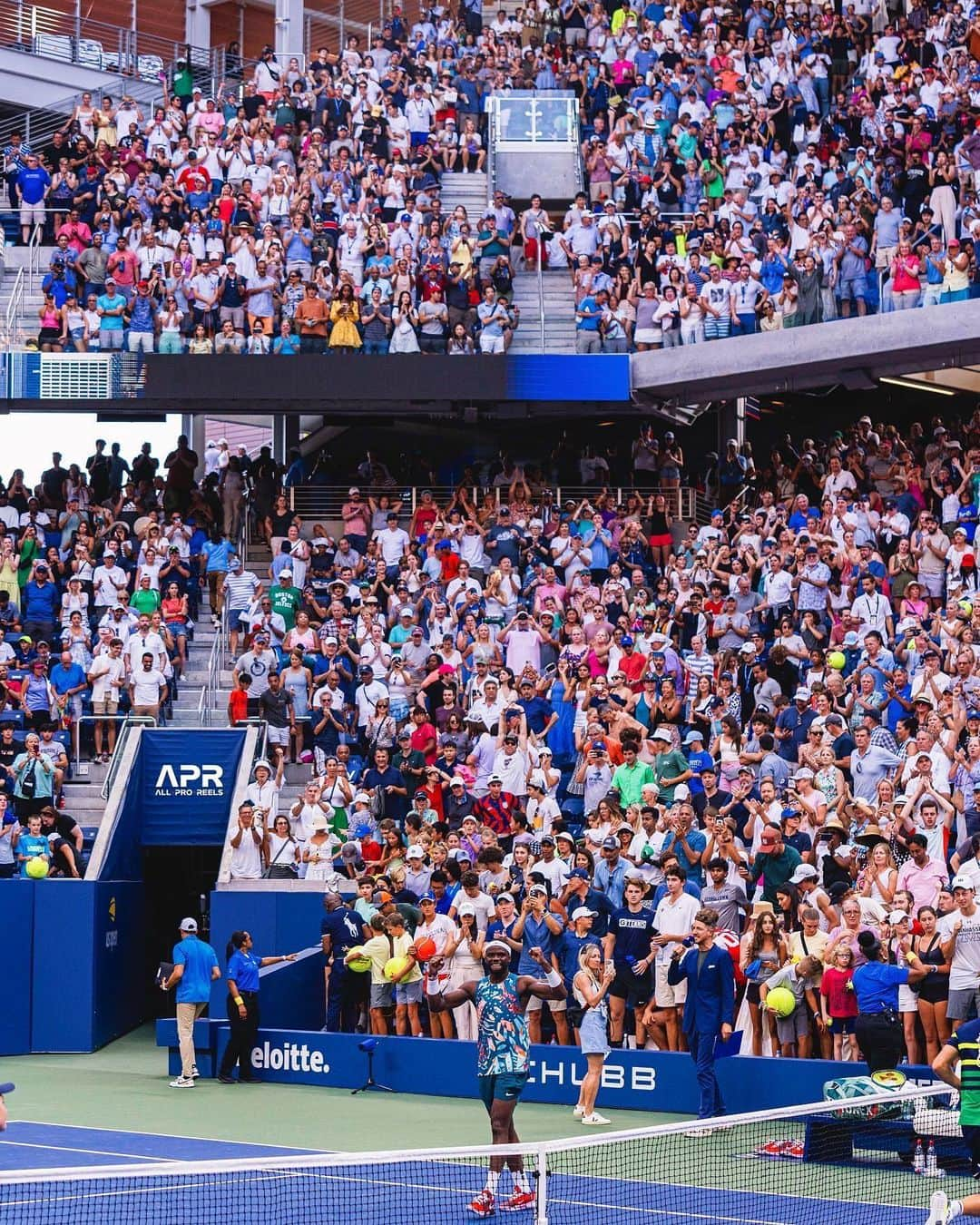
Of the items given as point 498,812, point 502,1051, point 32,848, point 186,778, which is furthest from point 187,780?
point 502,1051

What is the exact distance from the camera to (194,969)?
20453mm

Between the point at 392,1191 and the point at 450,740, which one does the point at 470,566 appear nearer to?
the point at 450,740

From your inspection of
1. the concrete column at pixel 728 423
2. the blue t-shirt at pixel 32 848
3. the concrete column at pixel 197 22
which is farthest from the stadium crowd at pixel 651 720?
the concrete column at pixel 197 22

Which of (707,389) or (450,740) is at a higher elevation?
(707,389)

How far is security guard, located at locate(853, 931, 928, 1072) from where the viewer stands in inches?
Result: 613

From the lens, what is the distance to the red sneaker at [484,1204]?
522 inches

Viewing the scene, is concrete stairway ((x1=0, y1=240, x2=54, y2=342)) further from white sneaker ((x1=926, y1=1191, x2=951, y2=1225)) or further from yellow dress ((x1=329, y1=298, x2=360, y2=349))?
white sneaker ((x1=926, y1=1191, x2=951, y2=1225))

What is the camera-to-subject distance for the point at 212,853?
29859 millimetres

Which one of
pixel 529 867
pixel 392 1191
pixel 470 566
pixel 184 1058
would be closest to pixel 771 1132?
pixel 392 1191

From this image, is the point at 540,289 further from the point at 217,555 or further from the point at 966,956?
the point at 966,956

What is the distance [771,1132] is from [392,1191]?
322 cm

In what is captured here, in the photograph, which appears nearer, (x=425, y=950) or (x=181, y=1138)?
(x=181, y=1138)

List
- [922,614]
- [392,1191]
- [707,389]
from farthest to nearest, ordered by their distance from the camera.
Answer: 1. [707,389]
2. [922,614]
3. [392,1191]

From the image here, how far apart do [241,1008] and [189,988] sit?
611 mm
